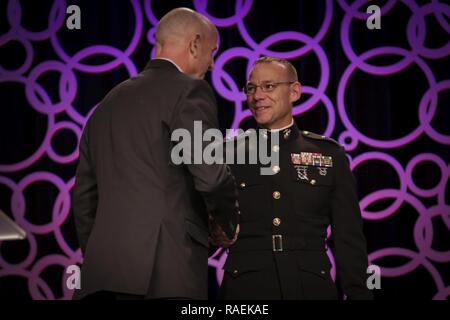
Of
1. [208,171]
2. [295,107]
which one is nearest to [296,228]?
[208,171]

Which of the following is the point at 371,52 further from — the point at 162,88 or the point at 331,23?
the point at 162,88

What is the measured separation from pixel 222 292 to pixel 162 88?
98cm

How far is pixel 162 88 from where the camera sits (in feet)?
7.06

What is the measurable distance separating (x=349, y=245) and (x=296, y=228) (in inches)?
9.9

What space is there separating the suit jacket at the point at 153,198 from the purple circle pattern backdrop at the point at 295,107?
6.89 ft

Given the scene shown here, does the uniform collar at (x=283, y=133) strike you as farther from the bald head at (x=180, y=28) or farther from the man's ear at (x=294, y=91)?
the bald head at (x=180, y=28)

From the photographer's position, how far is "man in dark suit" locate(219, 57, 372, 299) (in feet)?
8.70

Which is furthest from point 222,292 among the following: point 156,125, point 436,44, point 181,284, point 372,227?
point 436,44

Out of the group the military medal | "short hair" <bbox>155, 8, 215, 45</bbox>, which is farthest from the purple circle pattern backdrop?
"short hair" <bbox>155, 8, 215, 45</bbox>

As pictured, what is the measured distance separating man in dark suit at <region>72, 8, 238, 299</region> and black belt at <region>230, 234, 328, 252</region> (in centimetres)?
53

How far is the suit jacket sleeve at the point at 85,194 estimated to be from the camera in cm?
226

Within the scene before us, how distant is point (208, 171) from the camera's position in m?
2.05

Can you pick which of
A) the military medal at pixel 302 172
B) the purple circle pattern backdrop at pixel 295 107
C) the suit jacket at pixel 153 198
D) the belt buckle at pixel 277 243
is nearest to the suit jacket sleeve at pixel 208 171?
the suit jacket at pixel 153 198

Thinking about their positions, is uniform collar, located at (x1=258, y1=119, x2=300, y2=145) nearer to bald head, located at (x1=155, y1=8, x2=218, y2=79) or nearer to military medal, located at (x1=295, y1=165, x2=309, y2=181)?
military medal, located at (x1=295, y1=165, x2=309, y2=181)
